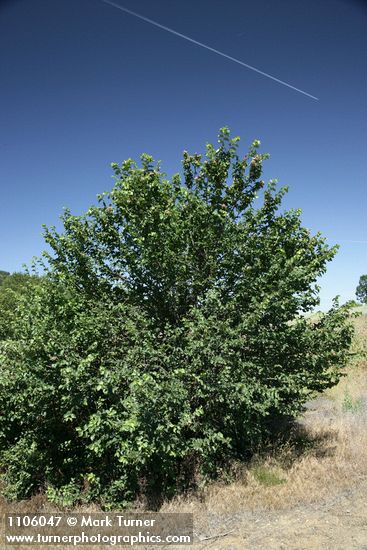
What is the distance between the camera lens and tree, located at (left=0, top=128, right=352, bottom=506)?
318 inches

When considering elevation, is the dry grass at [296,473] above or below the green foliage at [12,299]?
below

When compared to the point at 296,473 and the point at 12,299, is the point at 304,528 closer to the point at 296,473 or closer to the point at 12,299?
the point at 296,473

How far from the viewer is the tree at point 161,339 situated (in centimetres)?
808

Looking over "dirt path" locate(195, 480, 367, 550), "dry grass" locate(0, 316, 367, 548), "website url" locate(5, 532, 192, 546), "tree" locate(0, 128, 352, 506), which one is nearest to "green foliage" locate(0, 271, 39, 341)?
"tree" locate(0, 128, 352, 506)

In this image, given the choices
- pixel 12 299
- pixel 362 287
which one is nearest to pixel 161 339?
pixel 12 299

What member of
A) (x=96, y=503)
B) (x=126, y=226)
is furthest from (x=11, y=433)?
(x=126, y=226)

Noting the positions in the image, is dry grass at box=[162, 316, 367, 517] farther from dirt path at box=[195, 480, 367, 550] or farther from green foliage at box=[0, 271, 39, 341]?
green foliage at box=[0, 271, 39, 341]

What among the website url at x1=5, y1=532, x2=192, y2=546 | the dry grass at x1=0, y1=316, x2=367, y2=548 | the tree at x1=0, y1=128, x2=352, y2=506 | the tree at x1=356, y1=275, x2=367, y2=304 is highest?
the tree at x1=356, y1=275, x2=367, y2=304

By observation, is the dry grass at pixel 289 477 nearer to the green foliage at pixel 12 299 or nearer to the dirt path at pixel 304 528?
the dirt path at pixel 304 528

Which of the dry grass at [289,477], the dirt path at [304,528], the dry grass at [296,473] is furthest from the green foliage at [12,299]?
the dirt path at [304,528]

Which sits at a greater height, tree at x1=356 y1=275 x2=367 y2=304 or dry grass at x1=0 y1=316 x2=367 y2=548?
tree at x1=356 y1=275 x2=367 y2=304

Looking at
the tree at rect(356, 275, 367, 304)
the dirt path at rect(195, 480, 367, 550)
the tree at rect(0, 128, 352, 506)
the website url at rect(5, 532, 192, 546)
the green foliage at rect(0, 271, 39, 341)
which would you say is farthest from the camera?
the tree at rect(356, 275, 367, 304)

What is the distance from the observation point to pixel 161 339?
30.8 ft

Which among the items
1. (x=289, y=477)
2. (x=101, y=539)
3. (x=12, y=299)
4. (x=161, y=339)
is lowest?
(x=101, y=539)
